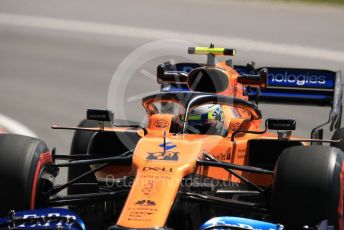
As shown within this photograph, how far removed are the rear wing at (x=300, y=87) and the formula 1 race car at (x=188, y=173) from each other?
52.7 inches

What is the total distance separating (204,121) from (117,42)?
1132 centimetres

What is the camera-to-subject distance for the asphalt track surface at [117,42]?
46.8 feet

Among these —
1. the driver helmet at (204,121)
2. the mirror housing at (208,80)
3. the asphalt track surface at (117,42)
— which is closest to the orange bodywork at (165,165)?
the driver helmet at (204,121)

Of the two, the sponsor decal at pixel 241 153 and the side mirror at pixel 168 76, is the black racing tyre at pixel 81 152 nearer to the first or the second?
the side mirror at pixel 168 76

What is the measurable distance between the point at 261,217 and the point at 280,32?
12132mm

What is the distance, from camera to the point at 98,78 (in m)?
16.4

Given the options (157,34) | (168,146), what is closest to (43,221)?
(168,146)

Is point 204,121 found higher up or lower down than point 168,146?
higher up


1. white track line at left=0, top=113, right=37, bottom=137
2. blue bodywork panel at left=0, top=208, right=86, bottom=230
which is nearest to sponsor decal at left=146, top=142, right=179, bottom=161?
blue bodywork panel at left=0, top=208, right=86, bottom=230

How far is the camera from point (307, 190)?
647cm

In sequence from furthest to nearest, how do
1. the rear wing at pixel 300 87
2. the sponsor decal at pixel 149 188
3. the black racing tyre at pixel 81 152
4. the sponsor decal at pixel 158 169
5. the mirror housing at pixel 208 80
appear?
the rear wing at pixel 300 87, the mirror housing at pixel 208 80, the black racing tyre at pixel 81 152, the sponsor decal at pixel 158 169, the sponsor decal at pixel 149 188

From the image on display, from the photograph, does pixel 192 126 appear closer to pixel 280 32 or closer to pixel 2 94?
pixel 2 94

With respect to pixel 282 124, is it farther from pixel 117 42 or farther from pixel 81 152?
pixel 117 42

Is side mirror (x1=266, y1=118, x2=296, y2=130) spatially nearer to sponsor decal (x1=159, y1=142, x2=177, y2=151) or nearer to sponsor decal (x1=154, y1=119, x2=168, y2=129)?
sponsor decal (x1=159, y1=142, x2=177, y2=151)
